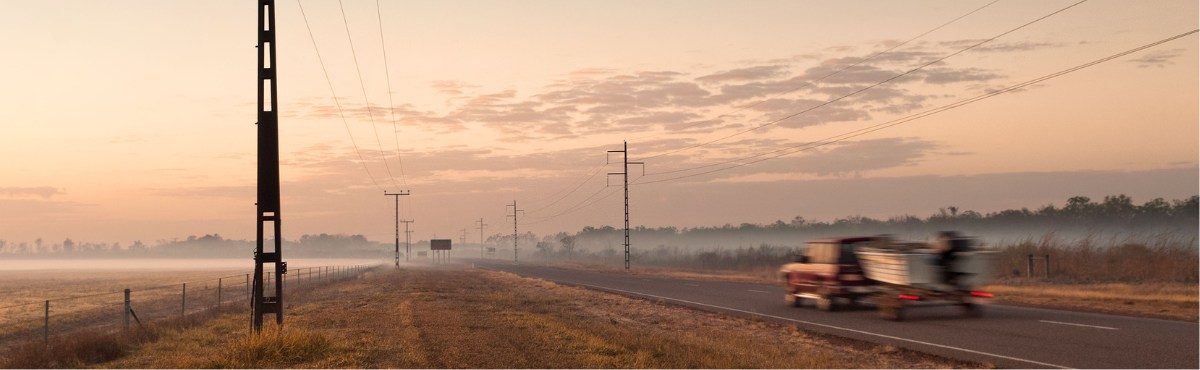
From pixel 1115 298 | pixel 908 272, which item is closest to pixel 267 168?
pixel 908 272

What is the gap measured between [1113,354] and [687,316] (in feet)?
39.3

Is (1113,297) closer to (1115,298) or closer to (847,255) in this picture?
(1115,298)

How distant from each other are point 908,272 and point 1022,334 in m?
3.45

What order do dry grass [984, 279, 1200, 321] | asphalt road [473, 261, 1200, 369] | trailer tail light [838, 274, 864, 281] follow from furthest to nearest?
trailer tail light [838, 274, 864, 281]
dry grass [984, 279, 1200, 321]
asphalt road [473, 261, 1200, 369]

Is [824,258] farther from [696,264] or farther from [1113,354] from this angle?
[696,264]

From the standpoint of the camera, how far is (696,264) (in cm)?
9356

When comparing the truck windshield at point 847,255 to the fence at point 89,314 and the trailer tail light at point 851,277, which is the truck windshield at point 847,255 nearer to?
the trailer tail light at point 851,277

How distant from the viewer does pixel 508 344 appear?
17234 mm

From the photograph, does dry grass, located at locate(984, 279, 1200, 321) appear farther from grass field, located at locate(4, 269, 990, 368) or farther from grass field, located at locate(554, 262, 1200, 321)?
grass field, located at locate(4, 269, 990, 368)

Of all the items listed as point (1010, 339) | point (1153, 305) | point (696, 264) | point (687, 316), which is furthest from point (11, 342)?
point (696, 264)

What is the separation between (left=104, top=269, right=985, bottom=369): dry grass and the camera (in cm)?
1453

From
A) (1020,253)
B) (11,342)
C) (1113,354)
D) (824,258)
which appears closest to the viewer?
(1113,354)

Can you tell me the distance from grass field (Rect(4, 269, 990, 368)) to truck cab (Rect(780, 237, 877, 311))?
283 centimetres

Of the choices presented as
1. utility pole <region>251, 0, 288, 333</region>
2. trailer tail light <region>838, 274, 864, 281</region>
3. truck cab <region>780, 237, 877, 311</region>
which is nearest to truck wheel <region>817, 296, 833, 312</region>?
truck cab <region>780, 237, 877, 311</region>
